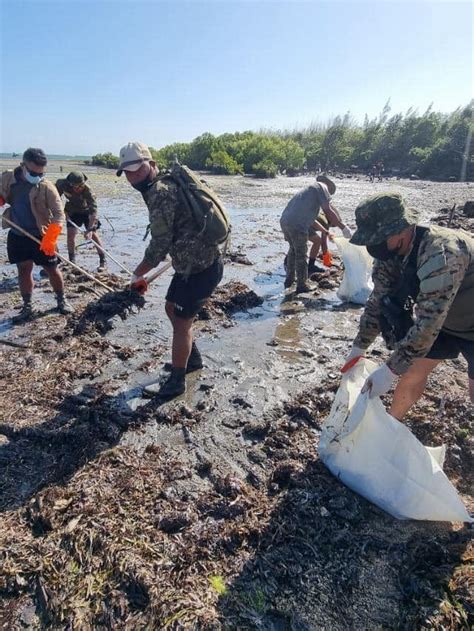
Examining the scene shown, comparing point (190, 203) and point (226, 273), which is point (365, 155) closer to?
point (226, 273)

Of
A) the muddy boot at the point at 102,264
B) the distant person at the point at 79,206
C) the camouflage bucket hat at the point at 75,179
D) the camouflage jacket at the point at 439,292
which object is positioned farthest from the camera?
the muddy boot at the point at 102,264

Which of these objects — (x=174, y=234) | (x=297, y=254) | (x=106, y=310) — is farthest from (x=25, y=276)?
(x=297, y=254)

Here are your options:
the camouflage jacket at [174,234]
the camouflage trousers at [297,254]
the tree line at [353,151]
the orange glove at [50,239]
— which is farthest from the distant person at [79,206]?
the tree line at [353,151]

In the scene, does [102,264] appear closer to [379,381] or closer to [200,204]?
[200,204]

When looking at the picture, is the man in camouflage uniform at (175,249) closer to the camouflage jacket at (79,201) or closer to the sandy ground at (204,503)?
the sandy ground at (204,503)

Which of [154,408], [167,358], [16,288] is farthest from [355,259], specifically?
[16,288]

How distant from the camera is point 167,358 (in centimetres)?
431

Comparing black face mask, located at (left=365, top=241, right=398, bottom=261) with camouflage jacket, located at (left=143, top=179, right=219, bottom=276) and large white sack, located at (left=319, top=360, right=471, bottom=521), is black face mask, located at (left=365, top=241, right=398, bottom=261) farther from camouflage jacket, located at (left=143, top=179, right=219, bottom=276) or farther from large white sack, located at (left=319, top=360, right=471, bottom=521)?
camouflage jacket, located at (left=143, top=179, right=219, bottom=276)

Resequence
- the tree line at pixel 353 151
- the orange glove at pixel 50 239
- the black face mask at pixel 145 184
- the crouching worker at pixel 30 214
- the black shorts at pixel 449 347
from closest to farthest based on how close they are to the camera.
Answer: the black shorts at pixel 449 347 < the black face mask at pixel 145 184 < the orange glove at pixel 50 239 < the crouching worker at pixel 30 214 < the tree line at pixel 353 151

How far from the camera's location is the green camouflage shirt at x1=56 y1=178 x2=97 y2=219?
6.85 meters

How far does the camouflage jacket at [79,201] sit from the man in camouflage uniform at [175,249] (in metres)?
4.22

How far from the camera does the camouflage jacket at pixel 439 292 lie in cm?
206

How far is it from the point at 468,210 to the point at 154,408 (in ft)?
41.5

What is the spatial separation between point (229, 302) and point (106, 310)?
1.69m
